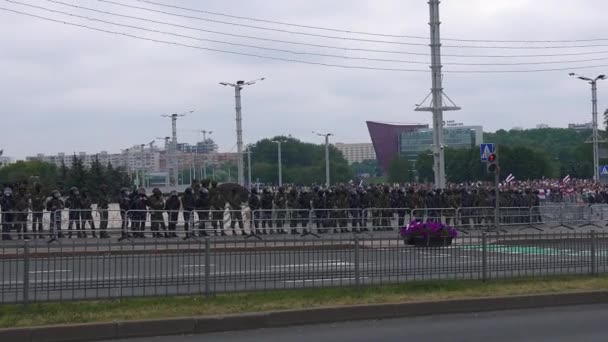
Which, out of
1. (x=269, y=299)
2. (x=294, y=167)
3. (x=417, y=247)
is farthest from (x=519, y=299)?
(x=294, y=167)

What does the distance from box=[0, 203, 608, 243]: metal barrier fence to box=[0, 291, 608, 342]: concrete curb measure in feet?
24.2

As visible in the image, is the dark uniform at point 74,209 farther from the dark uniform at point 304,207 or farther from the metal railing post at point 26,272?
the metal railing post at point 26,272

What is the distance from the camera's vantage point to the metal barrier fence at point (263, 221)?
2302 centimetres

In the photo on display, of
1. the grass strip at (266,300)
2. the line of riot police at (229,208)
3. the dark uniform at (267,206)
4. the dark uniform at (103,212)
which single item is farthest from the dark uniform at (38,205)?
the grass strip at (266,300)

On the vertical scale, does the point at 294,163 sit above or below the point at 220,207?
above

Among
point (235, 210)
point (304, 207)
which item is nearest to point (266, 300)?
point (235, 210)

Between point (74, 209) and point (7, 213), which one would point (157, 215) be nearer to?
point (74, 209)

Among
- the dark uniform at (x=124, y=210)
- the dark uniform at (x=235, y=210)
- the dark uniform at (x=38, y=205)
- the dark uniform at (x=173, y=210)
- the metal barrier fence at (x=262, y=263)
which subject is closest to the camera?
the metal barrier fence at (x=262, y=263)

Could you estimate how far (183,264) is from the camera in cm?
1314

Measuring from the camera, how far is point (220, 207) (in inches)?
1095

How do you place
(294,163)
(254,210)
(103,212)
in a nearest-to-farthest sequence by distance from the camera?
(103,212), (254,210), (294,163)

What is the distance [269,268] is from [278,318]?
6.30ft

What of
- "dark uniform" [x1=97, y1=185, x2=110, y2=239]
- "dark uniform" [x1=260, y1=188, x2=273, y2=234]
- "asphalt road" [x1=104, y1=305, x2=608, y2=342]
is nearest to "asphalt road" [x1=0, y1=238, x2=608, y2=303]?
"asphalt road" [x1=104, y1=305, x2=608, y2=342]

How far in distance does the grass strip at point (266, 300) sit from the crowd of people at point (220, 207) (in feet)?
29.5
